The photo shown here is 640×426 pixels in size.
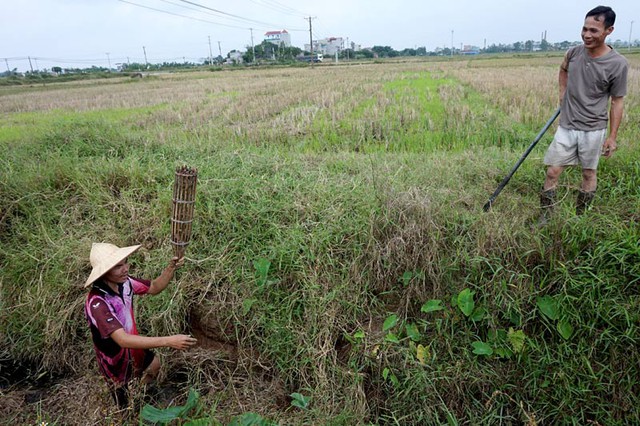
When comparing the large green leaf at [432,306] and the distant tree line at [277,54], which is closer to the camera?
the large green leaf at [432,306]

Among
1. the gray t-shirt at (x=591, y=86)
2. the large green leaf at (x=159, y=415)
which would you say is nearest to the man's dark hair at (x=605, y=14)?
the gray t-shirt at (x=591, y=86)

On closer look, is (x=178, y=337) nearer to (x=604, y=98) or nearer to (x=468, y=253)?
(x=468, y=253)

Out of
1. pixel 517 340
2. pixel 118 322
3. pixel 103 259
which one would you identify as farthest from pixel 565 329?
pixel 103 259

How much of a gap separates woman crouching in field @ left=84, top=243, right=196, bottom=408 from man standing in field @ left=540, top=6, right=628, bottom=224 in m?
3.13

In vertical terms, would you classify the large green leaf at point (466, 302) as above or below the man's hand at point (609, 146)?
below

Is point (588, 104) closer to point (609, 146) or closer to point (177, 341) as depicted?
point (609, 146)

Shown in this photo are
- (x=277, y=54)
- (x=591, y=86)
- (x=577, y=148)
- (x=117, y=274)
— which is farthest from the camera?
(x=277, y=54)

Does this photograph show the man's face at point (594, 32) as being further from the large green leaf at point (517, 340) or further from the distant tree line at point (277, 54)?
the distant tree line at point (277, 54)

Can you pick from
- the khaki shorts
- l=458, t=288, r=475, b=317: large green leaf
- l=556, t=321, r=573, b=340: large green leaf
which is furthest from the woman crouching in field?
the khaki shorts

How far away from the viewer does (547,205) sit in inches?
142

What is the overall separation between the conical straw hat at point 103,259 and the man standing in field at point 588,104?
10.6 feet

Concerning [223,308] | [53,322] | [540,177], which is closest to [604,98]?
[540,177]

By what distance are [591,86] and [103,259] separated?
3.94 m

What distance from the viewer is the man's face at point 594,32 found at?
10.2ft
